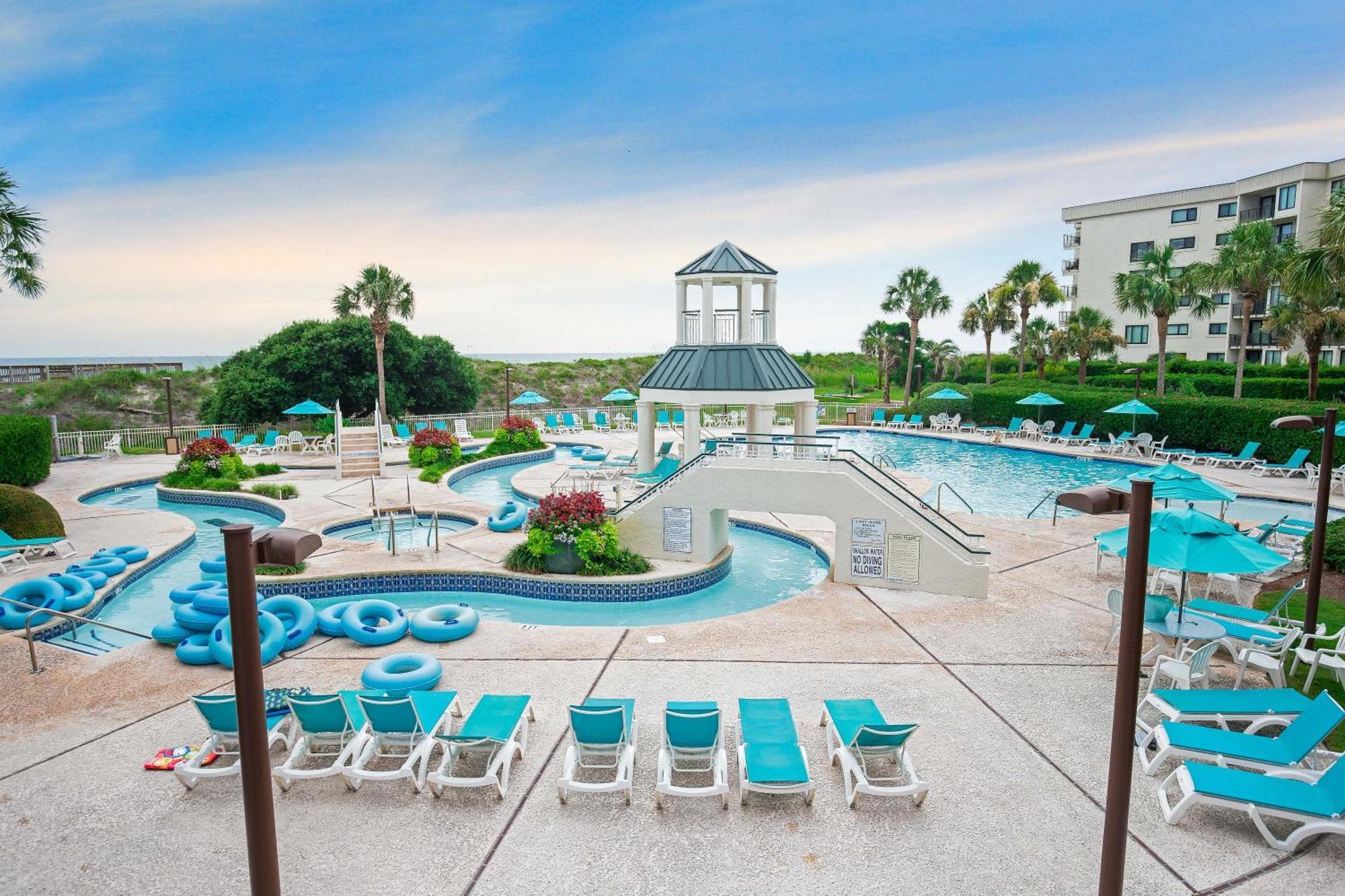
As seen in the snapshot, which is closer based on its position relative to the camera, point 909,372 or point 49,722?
point 49,722

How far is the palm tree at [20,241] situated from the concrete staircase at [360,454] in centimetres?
966

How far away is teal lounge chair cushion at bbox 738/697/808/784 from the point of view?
692 centimetres

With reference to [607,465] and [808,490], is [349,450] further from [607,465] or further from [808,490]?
[808,490]

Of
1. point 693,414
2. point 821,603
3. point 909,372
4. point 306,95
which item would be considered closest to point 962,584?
point 821,603

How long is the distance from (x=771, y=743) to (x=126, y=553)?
14.7 metres

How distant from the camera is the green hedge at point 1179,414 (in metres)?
26.1

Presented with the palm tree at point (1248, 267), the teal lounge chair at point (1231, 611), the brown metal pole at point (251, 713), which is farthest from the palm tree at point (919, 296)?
the brown metal pole at point (251, 713)

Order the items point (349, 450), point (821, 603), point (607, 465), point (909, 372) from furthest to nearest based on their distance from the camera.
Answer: point (909, 372) < point (349, 450) < point (607, 465) < point (821, 603)

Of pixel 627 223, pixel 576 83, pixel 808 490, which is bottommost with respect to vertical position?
pixel 808 490

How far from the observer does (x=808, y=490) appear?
14.3 meters

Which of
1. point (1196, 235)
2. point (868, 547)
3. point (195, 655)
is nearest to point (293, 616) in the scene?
point (195, 655)

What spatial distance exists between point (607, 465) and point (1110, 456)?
786 inches

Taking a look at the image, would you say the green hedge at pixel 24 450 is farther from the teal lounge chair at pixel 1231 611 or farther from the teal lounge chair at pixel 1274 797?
the teal lounge chair at pixel 1231 611

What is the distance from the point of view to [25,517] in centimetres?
1572
